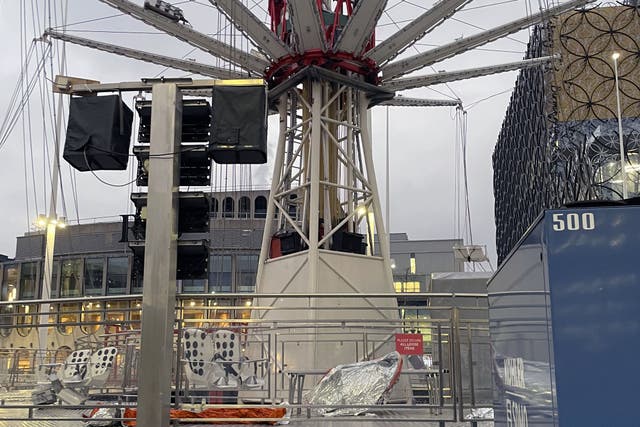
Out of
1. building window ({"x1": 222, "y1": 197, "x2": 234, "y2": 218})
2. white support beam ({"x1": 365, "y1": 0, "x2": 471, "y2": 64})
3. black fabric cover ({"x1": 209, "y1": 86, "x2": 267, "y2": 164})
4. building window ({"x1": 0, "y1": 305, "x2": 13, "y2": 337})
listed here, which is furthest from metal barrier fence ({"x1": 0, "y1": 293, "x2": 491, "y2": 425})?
building window ({"x1": 222, "y1": 197, "x2": 234, "y2": 218})

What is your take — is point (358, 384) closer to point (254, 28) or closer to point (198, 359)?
point (198, 359)

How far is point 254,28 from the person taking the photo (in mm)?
21188

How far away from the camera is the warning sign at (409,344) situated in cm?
944

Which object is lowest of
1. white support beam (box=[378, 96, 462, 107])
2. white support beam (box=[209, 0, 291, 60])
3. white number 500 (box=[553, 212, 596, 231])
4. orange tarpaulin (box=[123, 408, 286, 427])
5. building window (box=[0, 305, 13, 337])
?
orange tarpaulin (box=[123, 408, 286, 427])

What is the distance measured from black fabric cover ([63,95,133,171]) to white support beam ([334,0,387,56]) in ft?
50.6

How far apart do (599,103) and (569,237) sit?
44596 millimetres

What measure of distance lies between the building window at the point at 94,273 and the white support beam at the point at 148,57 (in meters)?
42.7

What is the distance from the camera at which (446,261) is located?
7806cm

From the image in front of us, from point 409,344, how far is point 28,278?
2599 inches

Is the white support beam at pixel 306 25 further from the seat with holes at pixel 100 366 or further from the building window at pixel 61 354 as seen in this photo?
the seat with holes at pixel 100 366

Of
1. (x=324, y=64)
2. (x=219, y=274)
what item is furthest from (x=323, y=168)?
(x=219, y=274)

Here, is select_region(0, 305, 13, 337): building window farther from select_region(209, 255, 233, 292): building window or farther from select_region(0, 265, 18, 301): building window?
select_region(0, 265, 18, 301): building window

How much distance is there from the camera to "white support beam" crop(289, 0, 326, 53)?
20031 millimetres

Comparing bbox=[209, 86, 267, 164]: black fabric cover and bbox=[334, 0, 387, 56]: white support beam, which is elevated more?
bbox=[334, 0, 387, 56]: white support beam
